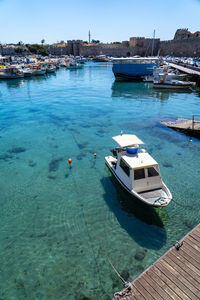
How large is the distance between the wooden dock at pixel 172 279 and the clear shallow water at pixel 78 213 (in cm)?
171

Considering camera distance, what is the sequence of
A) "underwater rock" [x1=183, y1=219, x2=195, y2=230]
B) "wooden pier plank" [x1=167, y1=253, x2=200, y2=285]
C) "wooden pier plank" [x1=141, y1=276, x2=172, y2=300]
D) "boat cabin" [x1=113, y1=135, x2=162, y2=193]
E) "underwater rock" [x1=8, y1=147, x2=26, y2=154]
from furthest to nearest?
"underwater rock" [x1=8, y1=147, x2=26, y2=154], "boat cabin" [x1=113, y1=135, x2=162, y2=193], "underwater rock" [x1=183, y1=219, x2=195, y2=230], "wooden pier plank" [x1=167, y1=253, x2=200, y2=285], "wooden pier plank" [x1=141, y1=276, x2=172, y2=300]

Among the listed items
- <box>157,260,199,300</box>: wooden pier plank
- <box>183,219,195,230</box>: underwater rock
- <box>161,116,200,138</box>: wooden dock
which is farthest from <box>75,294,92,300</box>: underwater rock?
<box>161,116,200,138</box>: wooden dock

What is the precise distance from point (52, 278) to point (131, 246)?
4.00 meters

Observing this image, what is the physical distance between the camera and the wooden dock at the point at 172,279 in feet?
19.9

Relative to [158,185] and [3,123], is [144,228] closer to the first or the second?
[158,185]

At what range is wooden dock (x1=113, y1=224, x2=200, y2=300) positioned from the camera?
608cm

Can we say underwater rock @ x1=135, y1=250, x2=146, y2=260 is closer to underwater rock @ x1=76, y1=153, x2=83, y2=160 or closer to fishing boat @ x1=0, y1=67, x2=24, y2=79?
underwater rock @ x1=76, y1=153, x2=83, y2=160

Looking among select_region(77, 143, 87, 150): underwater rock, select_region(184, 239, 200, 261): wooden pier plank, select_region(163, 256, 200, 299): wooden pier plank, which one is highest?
select_region(184, 239, 200, 261): wooden pier plank

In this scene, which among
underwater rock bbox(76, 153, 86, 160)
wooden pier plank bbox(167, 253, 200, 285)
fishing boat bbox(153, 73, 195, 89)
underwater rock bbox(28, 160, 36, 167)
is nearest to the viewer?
wooden pier plank bbox(167, 253, 200, 285)

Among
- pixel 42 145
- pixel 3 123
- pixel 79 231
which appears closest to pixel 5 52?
pixel 3 123

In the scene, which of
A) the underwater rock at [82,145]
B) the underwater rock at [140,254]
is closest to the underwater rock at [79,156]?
the underwater rock at [82,145]

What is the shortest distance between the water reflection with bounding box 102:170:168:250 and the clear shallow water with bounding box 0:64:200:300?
0.17 feet

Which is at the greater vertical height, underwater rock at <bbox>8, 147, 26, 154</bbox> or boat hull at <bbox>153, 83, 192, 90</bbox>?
boat hull at <bbox>153, 83, 192, 90</bbox>

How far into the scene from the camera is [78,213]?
11445mm
